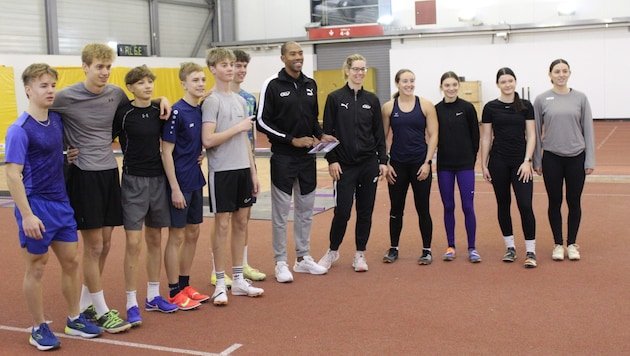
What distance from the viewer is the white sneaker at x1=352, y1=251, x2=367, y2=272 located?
6.74 m

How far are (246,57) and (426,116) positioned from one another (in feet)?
6.01

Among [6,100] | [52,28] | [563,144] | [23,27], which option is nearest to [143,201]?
[563,144]

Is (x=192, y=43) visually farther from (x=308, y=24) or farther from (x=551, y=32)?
(x=551, y=32)

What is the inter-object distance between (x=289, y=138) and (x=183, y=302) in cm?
171

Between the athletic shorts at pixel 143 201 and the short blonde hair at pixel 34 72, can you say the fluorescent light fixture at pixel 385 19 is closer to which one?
the athletic shorts at pixel 143 201

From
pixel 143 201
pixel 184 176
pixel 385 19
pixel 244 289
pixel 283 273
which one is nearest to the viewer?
pixel 143 201

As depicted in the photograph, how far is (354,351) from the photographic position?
4578 millimetres

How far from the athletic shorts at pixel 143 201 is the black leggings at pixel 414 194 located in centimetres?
250

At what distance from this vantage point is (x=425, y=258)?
6969mm

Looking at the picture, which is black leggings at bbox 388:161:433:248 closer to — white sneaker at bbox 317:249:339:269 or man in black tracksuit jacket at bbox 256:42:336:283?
white sneaker at bbox 317:249:339:269

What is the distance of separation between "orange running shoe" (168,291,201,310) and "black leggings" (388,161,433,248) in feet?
7.63

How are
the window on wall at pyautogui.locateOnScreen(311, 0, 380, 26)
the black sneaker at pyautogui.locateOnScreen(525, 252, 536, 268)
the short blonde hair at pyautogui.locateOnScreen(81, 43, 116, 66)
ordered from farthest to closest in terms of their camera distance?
the window on wall at pyautogui.locateOnScreen(311, 0, 380, 26), the black sneaker at pyautogui.locateOnScreen(525, 252, 536, 268), the short blonde hair at pyautogui.locateOnScreen(81, 43, 116, 66)

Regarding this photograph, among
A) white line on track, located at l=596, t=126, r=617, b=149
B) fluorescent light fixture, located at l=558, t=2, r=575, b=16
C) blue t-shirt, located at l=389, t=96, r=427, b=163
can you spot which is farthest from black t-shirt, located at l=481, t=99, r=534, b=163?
fluorescent light fixture, located at l=558, t=2, r=575, b=16

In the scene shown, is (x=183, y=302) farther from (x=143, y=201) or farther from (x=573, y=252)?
(x=573, y=252)
